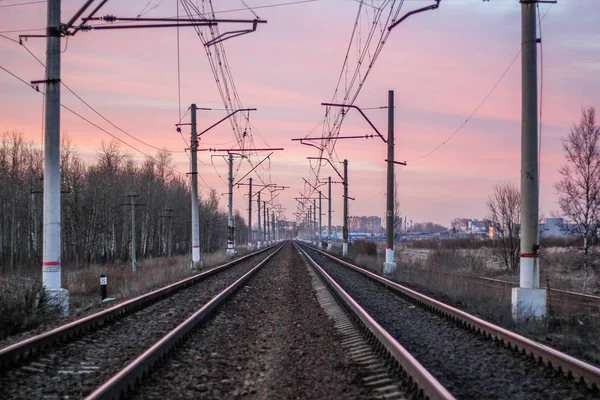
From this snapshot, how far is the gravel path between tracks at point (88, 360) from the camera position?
21.4 ft

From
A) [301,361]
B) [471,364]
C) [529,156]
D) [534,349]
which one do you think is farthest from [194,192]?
[534,349]

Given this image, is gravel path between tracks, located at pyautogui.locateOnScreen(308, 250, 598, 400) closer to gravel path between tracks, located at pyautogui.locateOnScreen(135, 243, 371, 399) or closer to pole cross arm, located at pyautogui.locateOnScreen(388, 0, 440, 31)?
gravel path between tracks, located at pyautogui.locateOnScreen(135, 243, 371, 399)

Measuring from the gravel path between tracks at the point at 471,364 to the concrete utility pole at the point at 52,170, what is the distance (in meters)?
7.69

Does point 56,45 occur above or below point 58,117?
above

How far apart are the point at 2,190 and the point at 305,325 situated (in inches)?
1781

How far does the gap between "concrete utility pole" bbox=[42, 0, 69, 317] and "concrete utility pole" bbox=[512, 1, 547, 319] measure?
10.4 m

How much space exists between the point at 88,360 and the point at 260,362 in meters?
2.40

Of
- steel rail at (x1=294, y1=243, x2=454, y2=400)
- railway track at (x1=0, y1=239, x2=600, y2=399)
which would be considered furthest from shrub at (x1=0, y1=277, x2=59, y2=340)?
steel rail at (x1=294, y1=243, x2=454, y2=400)

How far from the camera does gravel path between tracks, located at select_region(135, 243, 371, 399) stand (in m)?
6.51

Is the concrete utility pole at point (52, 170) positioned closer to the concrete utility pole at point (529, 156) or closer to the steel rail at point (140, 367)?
the steel rail at point (140, 367)

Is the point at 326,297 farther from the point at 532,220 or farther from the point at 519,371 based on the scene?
the point at 519,371

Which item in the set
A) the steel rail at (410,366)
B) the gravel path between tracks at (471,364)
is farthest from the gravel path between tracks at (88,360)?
the gravel path between tracks at (471,364)

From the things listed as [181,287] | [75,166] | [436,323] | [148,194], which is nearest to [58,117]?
[181,287]

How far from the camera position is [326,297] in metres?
16.5
